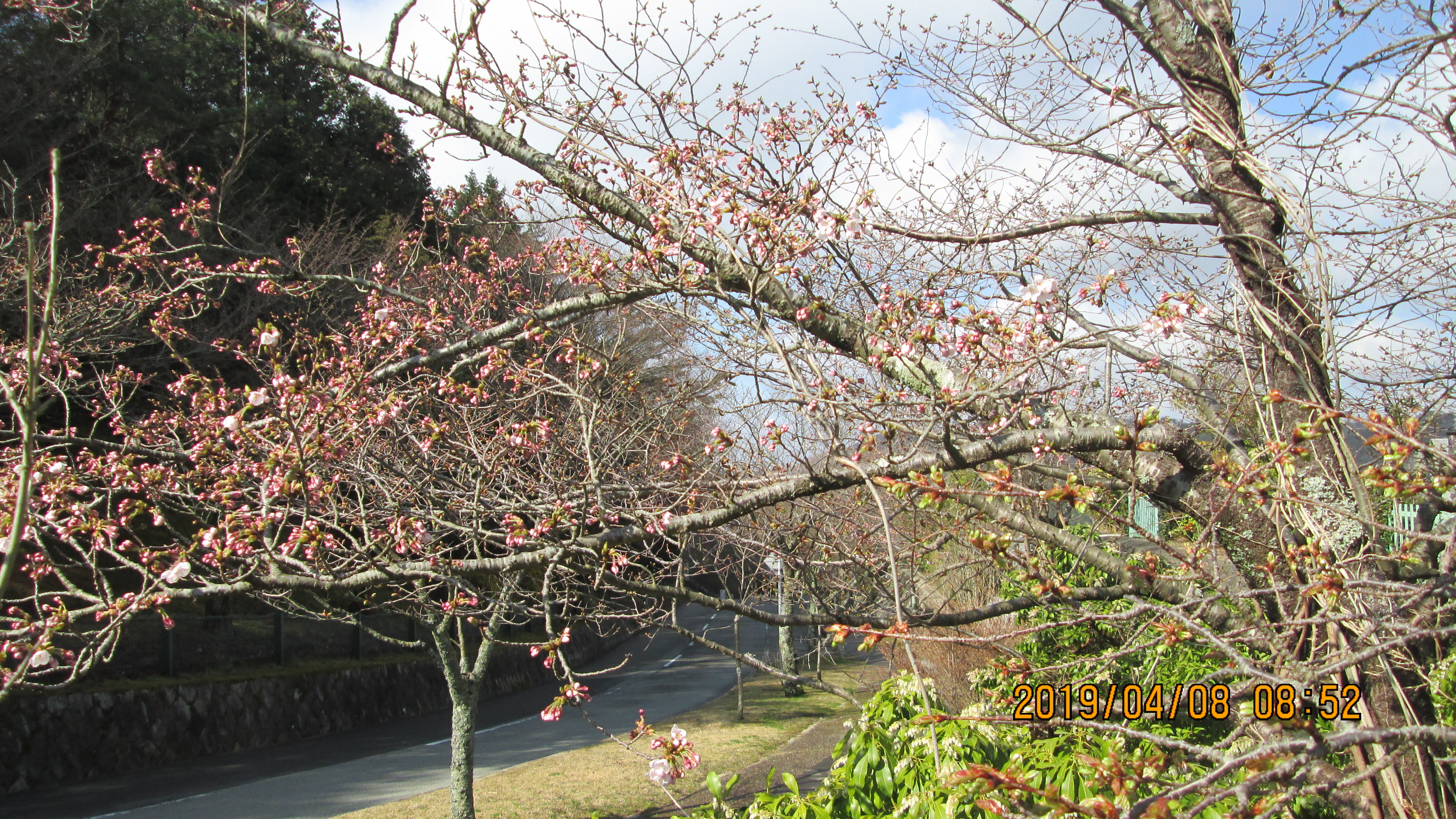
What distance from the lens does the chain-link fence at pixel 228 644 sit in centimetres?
1355

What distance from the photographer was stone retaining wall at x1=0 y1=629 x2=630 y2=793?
11.2 metres

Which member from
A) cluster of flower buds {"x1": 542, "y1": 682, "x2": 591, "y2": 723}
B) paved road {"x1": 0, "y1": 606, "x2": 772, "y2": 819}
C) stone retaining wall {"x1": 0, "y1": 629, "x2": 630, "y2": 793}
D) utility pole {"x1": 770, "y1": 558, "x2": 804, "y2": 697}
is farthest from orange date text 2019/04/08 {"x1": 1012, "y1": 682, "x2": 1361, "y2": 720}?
stone retaining wall {"x1": 0, "y1": 629, "x2": 630, "y2": 793}

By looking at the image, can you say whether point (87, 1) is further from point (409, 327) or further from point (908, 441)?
point (908, 441)

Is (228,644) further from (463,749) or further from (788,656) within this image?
(788,656)

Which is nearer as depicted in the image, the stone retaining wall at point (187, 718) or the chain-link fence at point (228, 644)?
the stone retaining wall at point (187, 718)

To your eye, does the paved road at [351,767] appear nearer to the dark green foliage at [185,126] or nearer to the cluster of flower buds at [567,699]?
the cluster of flower buds at [567,699]

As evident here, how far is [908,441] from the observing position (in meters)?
5.07

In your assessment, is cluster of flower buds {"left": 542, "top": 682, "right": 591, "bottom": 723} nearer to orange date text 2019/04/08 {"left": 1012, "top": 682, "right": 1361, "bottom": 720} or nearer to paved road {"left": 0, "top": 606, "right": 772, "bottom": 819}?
orange date text 2019/04/08 {"left": 1012, "top": 682, "right": 1361, "bottom": 720}

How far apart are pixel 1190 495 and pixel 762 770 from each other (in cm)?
996

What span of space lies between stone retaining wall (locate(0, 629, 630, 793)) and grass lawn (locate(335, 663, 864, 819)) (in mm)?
4710

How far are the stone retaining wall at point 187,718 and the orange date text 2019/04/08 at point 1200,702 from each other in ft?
41.0

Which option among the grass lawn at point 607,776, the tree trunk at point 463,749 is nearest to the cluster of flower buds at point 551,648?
the grass lawn at point 607,776

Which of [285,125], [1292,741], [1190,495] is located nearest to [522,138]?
[1190,495]

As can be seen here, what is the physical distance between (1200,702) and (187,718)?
Result: 550 inches
